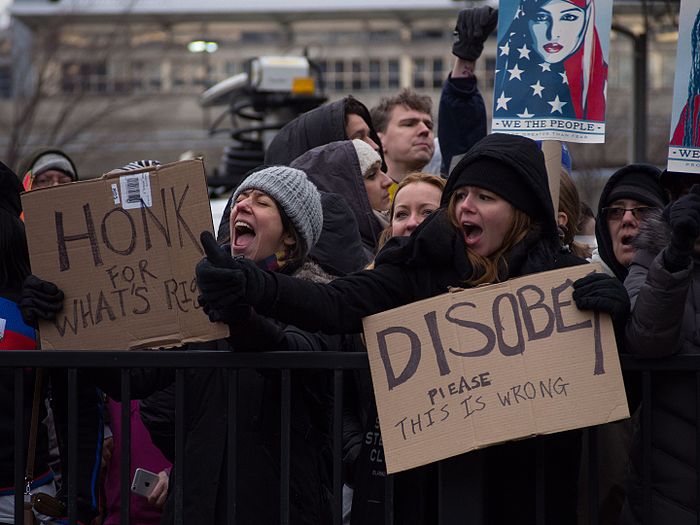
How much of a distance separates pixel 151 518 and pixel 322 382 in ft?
3.93

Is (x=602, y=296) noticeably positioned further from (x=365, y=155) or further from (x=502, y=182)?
(x=365, y=155)

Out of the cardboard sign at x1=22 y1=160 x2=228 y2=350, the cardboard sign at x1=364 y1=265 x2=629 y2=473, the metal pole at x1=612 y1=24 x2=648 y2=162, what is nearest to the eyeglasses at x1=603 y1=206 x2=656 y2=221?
the cardboard sign at x1=364 y1=265 x2=629 y2=473

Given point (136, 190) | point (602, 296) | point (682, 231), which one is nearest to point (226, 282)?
point (136, 190)

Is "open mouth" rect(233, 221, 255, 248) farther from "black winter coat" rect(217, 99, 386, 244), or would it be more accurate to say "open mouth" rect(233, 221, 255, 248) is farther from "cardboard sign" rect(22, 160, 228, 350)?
"black winter coat" rect(217, 99, 386, 244)

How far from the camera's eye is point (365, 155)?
17.7 feet

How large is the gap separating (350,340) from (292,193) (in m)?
0.54

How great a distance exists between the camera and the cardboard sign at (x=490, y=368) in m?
3.55

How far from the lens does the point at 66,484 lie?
4164 millimetres

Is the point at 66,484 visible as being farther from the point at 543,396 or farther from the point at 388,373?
the point at 543,396

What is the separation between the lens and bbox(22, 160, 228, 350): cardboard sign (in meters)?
3.82

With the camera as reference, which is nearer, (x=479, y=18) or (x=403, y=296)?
(x=403, y=296)

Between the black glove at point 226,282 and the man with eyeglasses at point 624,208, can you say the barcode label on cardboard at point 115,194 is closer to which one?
the black glove at point 226,282

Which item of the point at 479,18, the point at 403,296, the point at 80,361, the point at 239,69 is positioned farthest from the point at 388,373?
the point at 239,69

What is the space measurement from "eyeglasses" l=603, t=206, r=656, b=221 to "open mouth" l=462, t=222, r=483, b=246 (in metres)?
1.11
